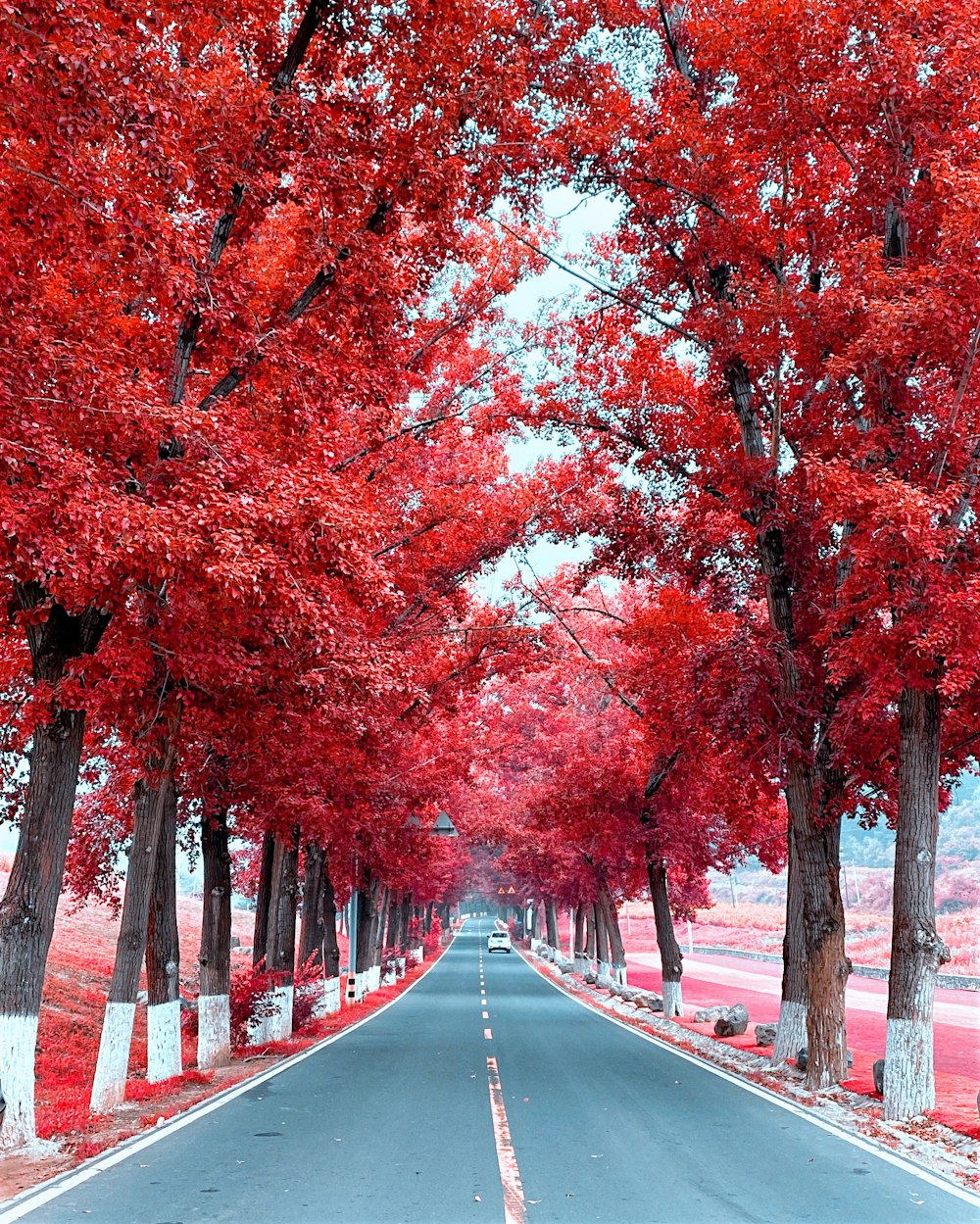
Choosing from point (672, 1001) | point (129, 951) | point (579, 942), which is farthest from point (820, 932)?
point (579, 942)

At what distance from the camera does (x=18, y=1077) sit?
8734 mm

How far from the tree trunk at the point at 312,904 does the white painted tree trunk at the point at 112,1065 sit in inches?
484

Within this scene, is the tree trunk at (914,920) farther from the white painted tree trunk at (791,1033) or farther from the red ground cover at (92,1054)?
the red ground cover at (92,1054)

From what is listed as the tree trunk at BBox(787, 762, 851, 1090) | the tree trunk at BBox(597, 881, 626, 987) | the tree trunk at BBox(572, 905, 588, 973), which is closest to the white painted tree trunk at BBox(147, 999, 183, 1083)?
the tree trunk at BBox(787, 762, 851, 1090)

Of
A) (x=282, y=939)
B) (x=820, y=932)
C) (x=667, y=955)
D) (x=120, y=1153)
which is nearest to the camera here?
(x=120, y=1153)

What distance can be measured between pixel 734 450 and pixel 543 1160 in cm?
990

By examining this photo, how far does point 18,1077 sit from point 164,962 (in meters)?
5.10

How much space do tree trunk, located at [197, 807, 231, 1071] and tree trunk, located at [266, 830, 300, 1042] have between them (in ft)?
4.03

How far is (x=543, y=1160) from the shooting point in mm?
8188

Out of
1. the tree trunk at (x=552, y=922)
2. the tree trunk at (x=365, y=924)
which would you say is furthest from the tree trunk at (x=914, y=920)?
the tree trunk at (x=552, y=922)

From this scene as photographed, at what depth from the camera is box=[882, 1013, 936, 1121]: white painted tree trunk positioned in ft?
35.2

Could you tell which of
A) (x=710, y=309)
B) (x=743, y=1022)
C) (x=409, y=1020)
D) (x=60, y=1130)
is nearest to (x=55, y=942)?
(x=409, y=1020)

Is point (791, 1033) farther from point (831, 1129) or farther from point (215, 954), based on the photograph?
point (215, 954)

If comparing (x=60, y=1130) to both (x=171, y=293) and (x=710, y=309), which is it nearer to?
(x=171, y=293)
